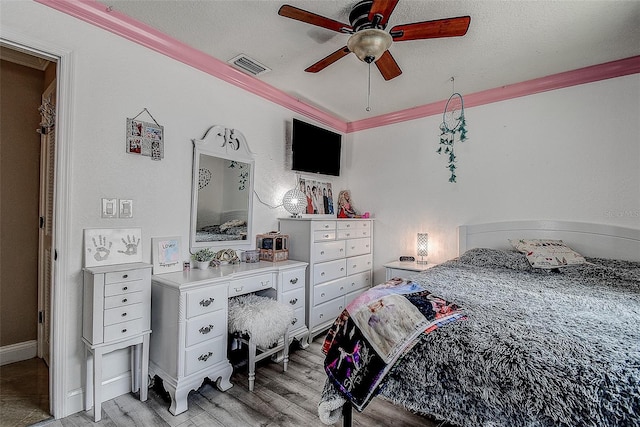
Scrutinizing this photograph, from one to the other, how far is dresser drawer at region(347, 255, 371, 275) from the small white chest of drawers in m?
2.14

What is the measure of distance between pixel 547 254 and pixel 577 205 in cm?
64

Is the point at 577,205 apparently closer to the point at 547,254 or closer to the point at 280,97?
the point at 547,254

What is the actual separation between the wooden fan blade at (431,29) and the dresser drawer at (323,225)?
1.74 meters

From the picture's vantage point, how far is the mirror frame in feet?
8.16

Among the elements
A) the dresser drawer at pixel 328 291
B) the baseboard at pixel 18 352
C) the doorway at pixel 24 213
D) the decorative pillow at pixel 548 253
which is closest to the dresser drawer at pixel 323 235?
the dresser drawer at pixel 328 291

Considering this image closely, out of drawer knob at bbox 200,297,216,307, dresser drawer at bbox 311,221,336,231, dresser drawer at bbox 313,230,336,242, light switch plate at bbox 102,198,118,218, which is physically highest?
light switch plate at bbox 102,198,118,218

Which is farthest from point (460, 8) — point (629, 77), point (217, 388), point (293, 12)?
point (217, 388)

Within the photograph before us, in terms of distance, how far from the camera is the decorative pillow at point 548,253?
2.44 meters

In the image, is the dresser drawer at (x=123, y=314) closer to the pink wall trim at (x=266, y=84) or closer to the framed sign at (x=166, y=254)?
the framed sign at (x=166, y=254)

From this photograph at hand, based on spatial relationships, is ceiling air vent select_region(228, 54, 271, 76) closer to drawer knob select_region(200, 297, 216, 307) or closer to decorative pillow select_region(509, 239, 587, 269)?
drawer knob select_region(200, 297, 216, 307)

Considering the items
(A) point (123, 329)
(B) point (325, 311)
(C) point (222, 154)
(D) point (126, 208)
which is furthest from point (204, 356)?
(C) point (222, 154)

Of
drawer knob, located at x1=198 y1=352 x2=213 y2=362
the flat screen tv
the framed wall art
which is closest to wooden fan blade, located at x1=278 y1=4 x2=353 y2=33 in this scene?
the flat screen tv

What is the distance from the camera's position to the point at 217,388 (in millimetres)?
2141

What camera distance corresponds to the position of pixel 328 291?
3152mm
